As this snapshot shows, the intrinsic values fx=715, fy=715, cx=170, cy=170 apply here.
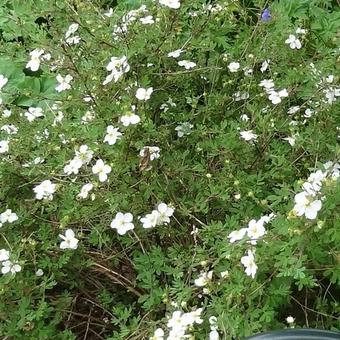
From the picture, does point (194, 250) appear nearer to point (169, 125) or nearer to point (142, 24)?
point (169, 125)

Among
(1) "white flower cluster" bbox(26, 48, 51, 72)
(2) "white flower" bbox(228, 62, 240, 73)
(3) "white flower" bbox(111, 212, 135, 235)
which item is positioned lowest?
(3) "white flower" bbox(111, 212, 135, 235)

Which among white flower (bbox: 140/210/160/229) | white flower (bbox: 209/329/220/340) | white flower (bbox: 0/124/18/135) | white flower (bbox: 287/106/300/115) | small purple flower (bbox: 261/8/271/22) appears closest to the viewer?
white flower (bbox: 209/329/220/340)

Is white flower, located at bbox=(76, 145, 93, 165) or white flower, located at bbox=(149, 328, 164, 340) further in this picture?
white flower, located at bbox=(76, 145, 93, 165)

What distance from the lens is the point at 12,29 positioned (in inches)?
88.0

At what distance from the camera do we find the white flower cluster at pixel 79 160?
5.80 ft

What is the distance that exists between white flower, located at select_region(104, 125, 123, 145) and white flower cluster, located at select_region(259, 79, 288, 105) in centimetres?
43

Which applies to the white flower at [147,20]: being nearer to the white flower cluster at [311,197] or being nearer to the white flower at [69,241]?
the white flower at [69,241]

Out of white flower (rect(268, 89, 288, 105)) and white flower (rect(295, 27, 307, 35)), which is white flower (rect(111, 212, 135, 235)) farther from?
white flower (rect(295, 27, 307, 35))

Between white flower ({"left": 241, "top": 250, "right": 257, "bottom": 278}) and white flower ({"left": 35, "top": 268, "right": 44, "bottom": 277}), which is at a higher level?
white flower ({"left": 241, "top": 250, "right": 257, "bottom": 278})

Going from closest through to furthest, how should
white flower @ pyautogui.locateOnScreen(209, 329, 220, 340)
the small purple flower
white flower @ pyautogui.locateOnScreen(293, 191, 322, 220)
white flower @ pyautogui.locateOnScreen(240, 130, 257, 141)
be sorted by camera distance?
1. white flower @ pyautogui.locateOnScreen(293, 191, 322, 220)
2. white flower @ pyautogui.locateOnScreen(209, 329, 220, 340)
3. white flower @ pyautogui.locateOnScreen(240, 130, 257, 141)
4. the small purple flower

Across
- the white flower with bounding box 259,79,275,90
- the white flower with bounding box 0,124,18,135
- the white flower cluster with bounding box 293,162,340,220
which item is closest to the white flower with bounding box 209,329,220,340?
the white flower cluster with bounding box 293,162,340,220

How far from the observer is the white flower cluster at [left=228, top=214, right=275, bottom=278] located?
145 cm

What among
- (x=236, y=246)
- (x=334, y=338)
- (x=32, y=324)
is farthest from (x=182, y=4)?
(x=334, y=338)

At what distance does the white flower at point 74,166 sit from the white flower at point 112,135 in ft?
0.30
